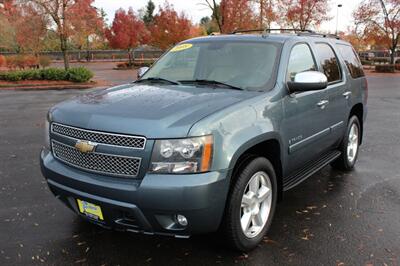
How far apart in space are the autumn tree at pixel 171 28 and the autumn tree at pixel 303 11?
26.7 feet

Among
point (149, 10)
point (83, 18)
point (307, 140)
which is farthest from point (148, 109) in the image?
point (149, 10)

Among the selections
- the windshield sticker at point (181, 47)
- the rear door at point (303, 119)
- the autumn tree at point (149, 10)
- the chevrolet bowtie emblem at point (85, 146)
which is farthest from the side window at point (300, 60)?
the autumn tree at point (149, 10)

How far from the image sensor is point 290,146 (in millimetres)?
3920

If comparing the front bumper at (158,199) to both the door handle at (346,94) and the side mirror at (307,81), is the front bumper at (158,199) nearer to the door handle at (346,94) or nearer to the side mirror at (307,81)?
the side mirror at (307,81)

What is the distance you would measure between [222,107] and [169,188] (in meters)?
0.80

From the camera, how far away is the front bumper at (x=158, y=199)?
285 centimetres

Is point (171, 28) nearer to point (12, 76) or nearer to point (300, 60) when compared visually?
point (12, 76)

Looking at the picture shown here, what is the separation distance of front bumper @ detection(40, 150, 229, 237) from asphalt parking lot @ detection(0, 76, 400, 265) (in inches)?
17.5

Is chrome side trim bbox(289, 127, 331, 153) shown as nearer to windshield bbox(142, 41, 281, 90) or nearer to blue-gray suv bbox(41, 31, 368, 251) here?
blue-gray suv bbox(41, 31, 368, 251)

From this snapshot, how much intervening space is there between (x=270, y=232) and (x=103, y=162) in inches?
70.0

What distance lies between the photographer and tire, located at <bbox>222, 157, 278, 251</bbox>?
3195 millimetres

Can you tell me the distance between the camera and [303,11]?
110ft

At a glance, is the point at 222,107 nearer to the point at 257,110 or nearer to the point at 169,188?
the point at 257,110

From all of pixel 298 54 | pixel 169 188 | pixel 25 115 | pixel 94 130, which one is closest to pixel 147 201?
pixel 169 188
